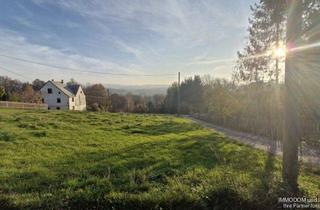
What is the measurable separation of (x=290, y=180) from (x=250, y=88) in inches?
836

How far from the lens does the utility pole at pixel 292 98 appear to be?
4.85m

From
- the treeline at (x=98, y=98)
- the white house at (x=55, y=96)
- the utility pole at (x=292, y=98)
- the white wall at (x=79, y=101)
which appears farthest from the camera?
the white wall at (x=79, y=101)

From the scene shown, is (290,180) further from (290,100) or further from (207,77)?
(207,77)

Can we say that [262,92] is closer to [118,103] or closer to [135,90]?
[118,103]

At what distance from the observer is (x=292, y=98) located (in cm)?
492

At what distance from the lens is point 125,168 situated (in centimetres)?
688

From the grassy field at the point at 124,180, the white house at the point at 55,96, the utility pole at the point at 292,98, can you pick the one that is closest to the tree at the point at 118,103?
the white house at the point at 55,96

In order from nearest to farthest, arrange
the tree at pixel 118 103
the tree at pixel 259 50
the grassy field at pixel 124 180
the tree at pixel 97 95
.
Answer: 1. the grassy field at pixel 124 180
2. the tree at pixel 259 50
3. the tree at pixel 118 103
4. the tree at pixel 97 95

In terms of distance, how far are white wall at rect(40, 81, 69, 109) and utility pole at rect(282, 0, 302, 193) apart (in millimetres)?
51359

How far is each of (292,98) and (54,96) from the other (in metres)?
53.0

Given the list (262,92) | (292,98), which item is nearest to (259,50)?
(262,92)

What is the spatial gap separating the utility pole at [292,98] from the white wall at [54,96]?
5136 centimetres

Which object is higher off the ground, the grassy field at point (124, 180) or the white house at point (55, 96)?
the white house at point (55, 96)

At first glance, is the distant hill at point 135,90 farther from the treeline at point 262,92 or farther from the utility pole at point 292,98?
the utility pole at point 292,98
